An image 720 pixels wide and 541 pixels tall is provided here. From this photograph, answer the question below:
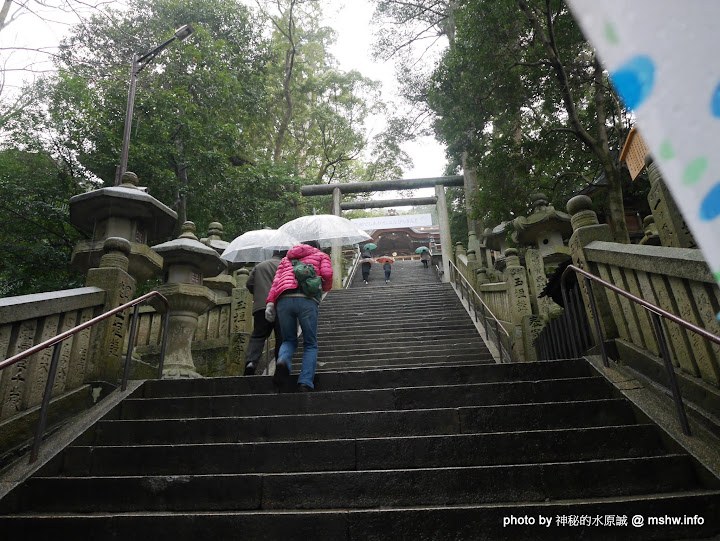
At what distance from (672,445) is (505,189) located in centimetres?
759

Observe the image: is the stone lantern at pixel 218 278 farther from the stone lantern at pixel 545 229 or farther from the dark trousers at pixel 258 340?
the stone lantern at pixel 545 229

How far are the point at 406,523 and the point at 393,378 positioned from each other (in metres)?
1.85

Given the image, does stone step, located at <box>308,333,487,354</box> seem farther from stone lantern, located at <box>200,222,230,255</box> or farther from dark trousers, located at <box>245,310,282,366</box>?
stone lantern, located at <box>200,222,230,255</box>

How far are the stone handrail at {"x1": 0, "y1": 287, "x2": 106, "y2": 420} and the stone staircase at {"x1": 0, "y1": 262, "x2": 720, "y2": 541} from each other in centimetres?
53

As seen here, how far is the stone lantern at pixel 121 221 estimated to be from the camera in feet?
19.6

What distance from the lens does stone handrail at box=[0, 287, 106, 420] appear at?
127 inches

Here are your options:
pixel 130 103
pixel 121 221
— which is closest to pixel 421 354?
pixel 121 221

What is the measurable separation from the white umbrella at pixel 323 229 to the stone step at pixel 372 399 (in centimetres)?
425

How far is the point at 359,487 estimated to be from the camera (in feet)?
8.38

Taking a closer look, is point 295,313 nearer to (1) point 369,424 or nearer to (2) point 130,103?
(1) point 369,424

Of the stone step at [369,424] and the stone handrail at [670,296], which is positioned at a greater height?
the stone handrail at [670,296]

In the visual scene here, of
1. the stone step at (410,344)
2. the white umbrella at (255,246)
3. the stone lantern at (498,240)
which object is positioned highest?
the stone lantern at (498,240)

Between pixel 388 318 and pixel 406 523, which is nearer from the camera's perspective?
pixel 406 523

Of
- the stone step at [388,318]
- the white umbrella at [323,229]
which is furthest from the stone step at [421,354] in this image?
the white umbrella at [323,229]
